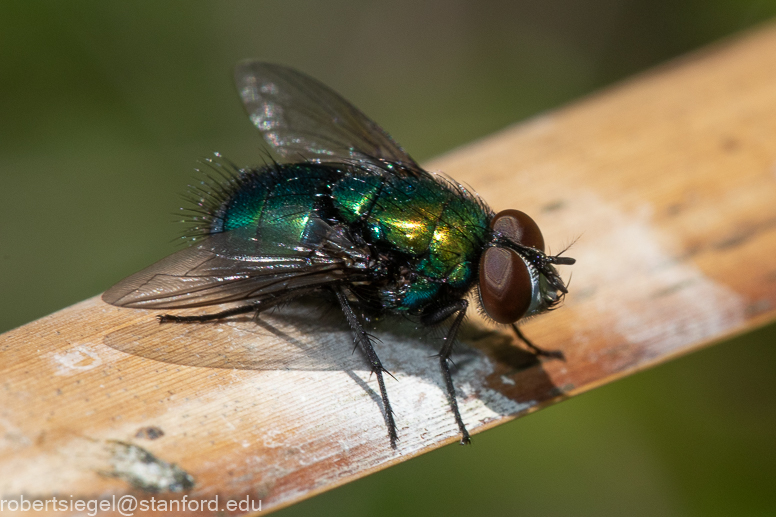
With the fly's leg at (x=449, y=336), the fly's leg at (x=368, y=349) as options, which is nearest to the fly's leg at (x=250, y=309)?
the fly's leg at (x=368, y=349)

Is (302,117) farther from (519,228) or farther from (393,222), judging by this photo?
(519,228)

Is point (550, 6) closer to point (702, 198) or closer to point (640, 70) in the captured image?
point (640, 70)

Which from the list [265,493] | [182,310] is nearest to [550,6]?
[182,310]

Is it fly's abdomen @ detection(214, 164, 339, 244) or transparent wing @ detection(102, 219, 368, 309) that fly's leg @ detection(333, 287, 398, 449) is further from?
fly's abdomen @ detection(214, 164, 339, 244)

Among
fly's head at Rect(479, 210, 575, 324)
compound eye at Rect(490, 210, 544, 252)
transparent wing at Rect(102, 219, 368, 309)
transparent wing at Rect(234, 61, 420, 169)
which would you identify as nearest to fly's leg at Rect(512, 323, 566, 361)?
fly's head at Rect(479, 210, 575, 324)

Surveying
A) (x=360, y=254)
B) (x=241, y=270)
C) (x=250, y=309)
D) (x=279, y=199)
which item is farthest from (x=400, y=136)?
(x=241, y=270)

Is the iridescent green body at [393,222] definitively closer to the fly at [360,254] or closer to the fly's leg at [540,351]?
the fly at [360,254]
